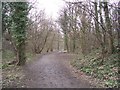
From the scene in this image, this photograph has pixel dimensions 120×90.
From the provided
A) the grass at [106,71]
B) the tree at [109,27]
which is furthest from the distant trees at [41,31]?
the grass at [106,71]

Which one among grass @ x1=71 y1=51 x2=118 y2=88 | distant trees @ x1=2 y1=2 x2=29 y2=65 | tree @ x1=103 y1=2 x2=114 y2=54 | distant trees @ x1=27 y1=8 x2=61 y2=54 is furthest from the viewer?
distant trees @ x1=27 y1=8 x2=61 y2=54

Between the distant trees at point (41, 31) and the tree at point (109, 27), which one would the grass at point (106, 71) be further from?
the distant trees at point (41, 31)

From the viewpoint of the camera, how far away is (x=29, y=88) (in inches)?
307

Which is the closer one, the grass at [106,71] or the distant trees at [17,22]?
the grass at [106,71]

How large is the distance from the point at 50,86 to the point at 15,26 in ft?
22.1

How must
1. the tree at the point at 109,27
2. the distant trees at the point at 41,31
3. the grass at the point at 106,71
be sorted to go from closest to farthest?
the grass at the point at 106,71
the tree at the point at 109,27
the distant trees at the point at 41,31

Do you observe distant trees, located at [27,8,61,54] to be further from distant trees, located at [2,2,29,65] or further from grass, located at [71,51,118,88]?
grass, located at [71,51,118,88]

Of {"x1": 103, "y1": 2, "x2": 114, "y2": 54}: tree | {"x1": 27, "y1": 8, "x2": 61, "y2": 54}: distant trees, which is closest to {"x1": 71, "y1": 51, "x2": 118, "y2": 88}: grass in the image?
{"x1": 103, "y1": 2, "x2": 114, "y2": 54}: tree

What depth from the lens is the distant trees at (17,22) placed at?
13.3 meters

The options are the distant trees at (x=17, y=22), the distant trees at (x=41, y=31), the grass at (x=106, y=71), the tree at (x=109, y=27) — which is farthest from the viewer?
the distant trees at (x=41, y=31)

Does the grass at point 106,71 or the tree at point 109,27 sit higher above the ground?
the tree at point 109,27

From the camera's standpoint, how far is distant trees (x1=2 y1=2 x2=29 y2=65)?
43.8 feet

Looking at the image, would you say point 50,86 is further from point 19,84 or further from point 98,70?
point 98,70

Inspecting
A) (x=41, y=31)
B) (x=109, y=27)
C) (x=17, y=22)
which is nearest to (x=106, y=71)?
(x=109, y=27)
